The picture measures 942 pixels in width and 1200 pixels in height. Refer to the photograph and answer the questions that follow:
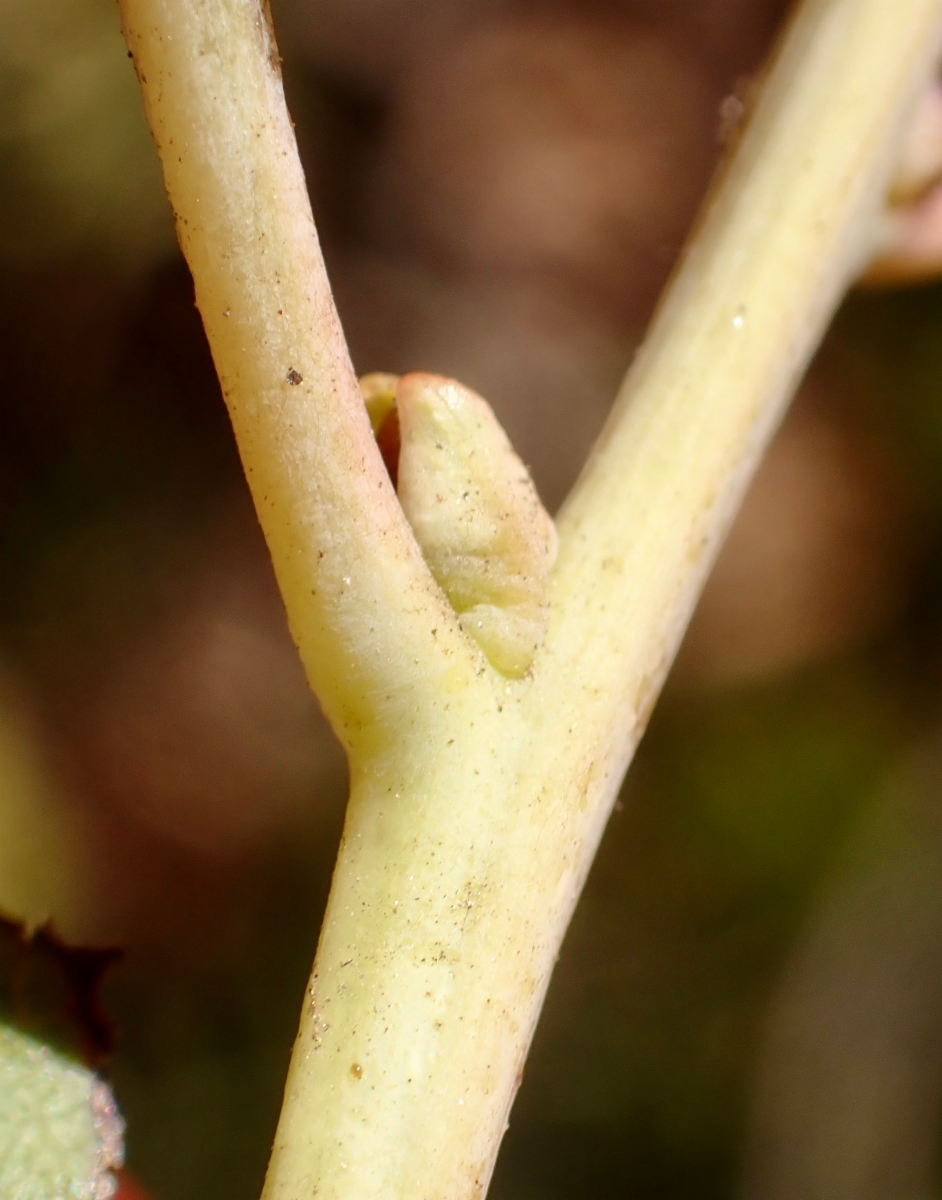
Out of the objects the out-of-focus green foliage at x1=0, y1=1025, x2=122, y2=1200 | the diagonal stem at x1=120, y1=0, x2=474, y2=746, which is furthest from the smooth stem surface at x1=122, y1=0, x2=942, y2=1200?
the out-of-focus green foliage at x1=0, y1=1025, x2=122, y2=1200

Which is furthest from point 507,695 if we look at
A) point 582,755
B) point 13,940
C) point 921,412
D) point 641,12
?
point 641,12

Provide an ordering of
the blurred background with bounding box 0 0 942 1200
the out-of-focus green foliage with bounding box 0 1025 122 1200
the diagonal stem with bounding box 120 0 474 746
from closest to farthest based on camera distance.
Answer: the diagonal stem with bounding box 120 0 474 746 < the out-of-focus green foliage with bounding box 0 1025 122 1200 < the blurred background with bounding box 0 0 942 1200

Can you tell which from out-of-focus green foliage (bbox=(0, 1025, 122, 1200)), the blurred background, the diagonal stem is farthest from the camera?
the blurred background

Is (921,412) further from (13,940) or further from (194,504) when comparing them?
(13,940)

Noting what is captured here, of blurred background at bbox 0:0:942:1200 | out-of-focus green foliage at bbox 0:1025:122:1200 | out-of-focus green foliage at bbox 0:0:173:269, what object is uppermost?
out-of-focus green foliage at bbox 0:0:173:269

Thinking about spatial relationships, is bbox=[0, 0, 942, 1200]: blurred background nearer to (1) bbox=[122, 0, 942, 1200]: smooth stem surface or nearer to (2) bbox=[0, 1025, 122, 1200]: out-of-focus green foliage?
(2) bbox=[0, 1025, 122, 1200]: out-of-focus green foliage

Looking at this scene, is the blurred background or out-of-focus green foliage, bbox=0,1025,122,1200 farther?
the blurred background
